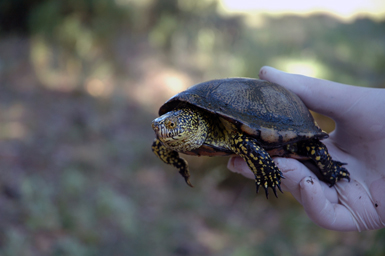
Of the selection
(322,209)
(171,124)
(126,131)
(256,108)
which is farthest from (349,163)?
(126,131)

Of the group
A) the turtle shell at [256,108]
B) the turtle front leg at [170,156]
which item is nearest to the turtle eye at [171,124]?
the turtle shell at [256,108]

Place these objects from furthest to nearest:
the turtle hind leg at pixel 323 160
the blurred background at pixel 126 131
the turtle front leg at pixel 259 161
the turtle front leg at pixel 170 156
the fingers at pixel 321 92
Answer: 1. the blurred background at pixel 126 131
2. the fingers at pixel 321 92
3. the turtle front leg at pixel 170 156
4. the turtle hind leg at pixel 323 160
5. the turtle front leg at pixel 259 161

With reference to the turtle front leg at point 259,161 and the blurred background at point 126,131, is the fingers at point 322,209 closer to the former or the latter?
the turtle front leg at point 259,161

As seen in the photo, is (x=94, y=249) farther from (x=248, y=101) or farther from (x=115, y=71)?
(x=115, y=71)

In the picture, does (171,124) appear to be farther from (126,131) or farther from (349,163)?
(126,131)

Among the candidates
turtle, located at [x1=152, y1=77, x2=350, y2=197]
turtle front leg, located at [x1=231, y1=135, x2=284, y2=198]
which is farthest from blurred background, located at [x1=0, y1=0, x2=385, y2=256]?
turtle front leg, located at [x1=231, y1=135, x2=284, y2=198]
